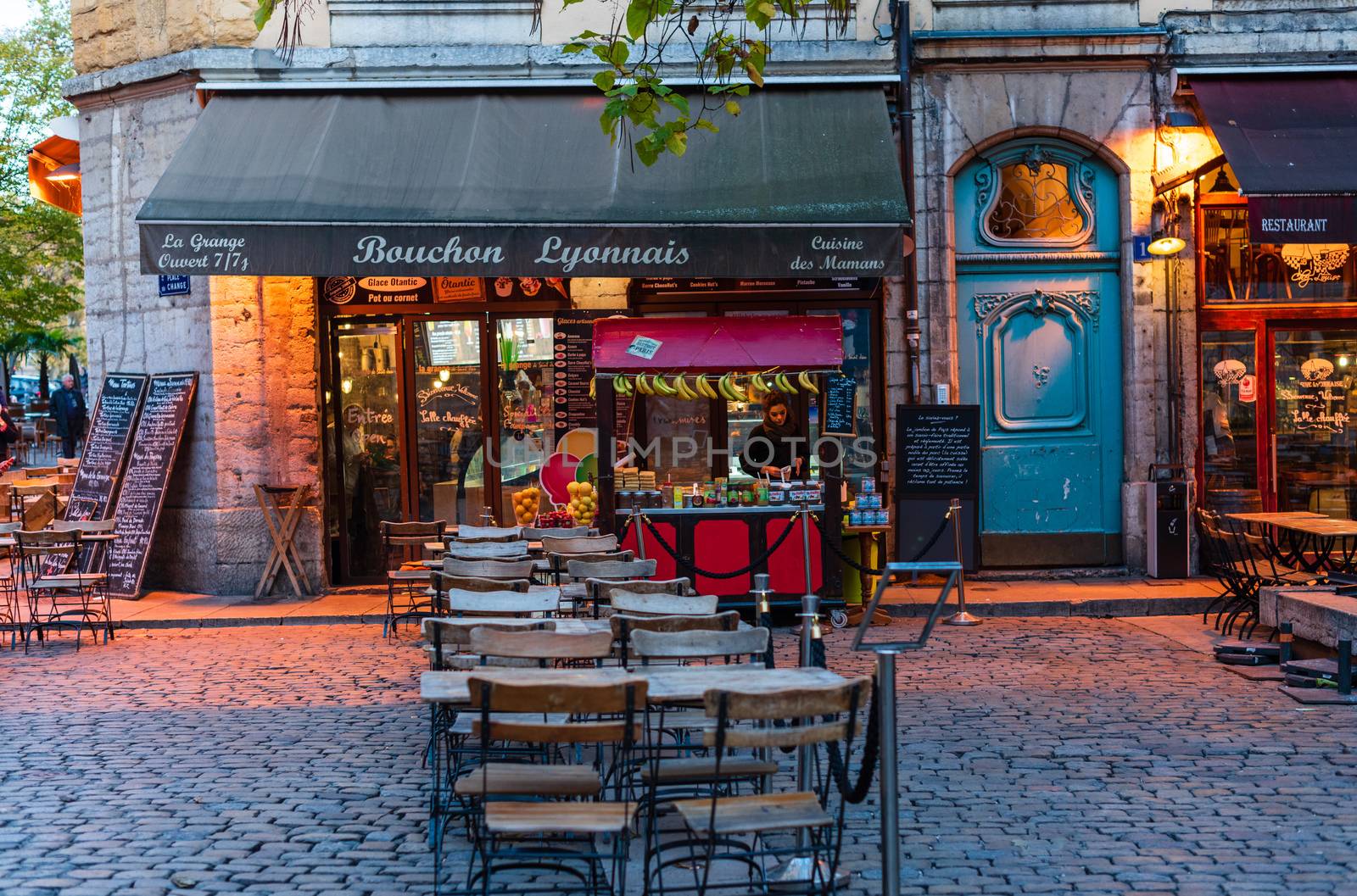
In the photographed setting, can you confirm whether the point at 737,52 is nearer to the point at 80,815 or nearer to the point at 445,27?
the point at 80,815

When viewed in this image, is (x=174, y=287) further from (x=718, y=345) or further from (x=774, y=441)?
(x=774, y=441)

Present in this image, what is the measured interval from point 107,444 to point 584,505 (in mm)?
5064

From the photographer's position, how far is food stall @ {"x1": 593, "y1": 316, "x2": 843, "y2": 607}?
453 inches

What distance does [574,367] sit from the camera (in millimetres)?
13648

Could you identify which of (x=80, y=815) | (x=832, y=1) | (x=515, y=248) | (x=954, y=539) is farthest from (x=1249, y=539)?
(x=80, y=815)

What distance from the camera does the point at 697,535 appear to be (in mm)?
11539

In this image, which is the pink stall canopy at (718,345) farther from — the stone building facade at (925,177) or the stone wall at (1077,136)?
the stone wall at (1077,136)

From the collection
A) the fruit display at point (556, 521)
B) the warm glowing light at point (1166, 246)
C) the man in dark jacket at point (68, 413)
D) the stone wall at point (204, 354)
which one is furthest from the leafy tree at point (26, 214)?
the warm glowing light at point (1166, 246)

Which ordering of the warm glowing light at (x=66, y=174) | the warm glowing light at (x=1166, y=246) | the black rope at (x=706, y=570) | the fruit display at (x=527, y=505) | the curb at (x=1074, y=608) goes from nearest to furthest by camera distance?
the black rope at (x=706, y=570) < the curb at (x=1074, y=608) < the fruit display at (x=527, y=505) < the warm glowing light at (x=1166, y=246) < the warm glowing light at (x=66, y=174)

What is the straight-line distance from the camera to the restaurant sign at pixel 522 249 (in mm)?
11703

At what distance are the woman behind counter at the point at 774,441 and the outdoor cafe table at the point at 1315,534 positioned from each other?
3.95 metres

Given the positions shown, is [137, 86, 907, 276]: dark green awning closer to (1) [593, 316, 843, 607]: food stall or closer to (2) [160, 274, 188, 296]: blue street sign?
(1) [593, 316, 843, 607]: food stall

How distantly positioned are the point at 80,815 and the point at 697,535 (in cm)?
606

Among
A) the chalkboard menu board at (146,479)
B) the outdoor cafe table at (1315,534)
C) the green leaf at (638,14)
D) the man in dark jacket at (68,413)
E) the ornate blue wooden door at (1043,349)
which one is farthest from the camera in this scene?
the man in dark jacket at (68,413)
